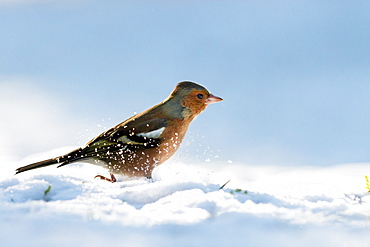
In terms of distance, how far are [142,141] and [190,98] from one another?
1.33 metres

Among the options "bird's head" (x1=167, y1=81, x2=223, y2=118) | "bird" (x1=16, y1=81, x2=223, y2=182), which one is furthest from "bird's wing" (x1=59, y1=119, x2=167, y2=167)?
"bird's head" (x1=167, y1=81, x2=223, y2=118)

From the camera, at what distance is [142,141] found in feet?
26.2

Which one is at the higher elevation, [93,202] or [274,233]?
[93,202]

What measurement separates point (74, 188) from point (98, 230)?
5.71 ft

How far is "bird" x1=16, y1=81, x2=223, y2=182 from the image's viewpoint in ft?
Result: 25.9

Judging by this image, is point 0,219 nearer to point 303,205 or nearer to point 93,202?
point 93,202

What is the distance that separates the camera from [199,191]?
5.18 m

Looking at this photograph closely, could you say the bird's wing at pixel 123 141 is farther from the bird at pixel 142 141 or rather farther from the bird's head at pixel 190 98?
the bird's head at pixel 190 98

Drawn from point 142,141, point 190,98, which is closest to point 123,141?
point 142,141

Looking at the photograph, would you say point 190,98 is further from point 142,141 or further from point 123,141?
point 123,141

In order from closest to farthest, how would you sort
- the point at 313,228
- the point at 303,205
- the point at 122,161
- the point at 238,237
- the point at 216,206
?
the point at 238,237 → the point at 313,228 → the point at 216,206 → the point at 303,205 → the point at 122,161

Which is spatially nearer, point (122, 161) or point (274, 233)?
point (274, 233)

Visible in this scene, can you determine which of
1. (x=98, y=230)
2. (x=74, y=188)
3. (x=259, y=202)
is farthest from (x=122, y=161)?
(x=98, y=230)

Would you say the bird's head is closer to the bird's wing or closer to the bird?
the bird
